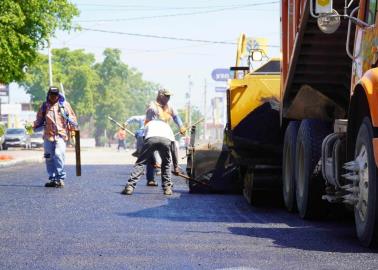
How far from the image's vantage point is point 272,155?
41.4 feet

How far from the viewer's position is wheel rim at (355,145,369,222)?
26.0 ft

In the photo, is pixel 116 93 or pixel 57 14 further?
pixel 116 93

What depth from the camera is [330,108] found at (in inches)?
436

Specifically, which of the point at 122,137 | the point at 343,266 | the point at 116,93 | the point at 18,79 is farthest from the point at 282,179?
the point at 116,93

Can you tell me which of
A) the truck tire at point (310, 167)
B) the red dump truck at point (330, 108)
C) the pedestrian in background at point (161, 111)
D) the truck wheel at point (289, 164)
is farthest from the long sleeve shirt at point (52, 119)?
the truck tire at point (310, 167)

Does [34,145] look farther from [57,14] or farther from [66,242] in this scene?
[66,242]

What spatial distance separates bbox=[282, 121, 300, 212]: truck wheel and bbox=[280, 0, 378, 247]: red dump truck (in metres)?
0.01

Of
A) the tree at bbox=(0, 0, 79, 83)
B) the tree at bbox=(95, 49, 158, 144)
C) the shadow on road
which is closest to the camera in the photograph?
the shadow on road

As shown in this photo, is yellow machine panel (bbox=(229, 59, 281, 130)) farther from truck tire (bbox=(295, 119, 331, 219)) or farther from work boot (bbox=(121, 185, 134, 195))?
work boot (bbox=(121, 185, 134, 195))

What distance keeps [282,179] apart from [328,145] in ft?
8.46

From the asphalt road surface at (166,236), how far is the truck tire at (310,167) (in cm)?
18

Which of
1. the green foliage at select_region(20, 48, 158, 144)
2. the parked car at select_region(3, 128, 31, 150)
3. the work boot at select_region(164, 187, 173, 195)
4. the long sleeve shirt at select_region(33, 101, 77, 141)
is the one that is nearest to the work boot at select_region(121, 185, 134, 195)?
the work boot at select_region(164, 187, 173, 195)

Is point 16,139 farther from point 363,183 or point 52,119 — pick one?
point 363,183

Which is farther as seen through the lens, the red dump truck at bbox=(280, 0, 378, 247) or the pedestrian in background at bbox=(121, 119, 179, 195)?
the pedestrian in background at bbox=(121, 119, 179, 195)
